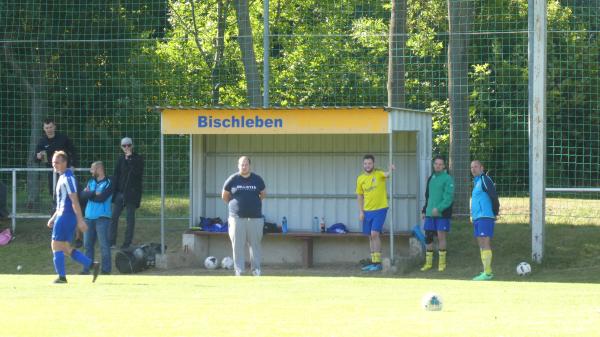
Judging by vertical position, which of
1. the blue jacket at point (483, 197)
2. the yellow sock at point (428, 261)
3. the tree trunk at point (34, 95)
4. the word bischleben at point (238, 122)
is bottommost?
the yellow sock at point (428, 261)

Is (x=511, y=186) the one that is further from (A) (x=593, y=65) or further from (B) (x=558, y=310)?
(B) (x=558, y=310)

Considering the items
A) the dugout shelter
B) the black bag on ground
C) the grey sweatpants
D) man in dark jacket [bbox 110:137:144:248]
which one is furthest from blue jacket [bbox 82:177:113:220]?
the grey sweatpants

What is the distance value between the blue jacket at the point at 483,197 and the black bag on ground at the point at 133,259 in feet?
17.8

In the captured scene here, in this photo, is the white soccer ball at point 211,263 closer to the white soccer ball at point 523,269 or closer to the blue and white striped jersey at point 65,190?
the blue and white striped jersey at point 65,190

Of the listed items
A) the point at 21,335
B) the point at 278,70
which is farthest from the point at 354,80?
the point at 21,335

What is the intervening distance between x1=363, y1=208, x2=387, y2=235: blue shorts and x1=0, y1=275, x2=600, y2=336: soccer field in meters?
2.60

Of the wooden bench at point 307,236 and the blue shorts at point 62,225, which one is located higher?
the blue shorts at point 62,225

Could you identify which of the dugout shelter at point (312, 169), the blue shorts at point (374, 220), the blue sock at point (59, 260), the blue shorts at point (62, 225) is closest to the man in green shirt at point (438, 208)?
the blue shorts at point (374, 220)

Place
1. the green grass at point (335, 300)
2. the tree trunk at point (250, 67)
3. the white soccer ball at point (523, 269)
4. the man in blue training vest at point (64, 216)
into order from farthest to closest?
the tree trunk at point (250, 67) < the white soccer ball at point (523, 269) < the man in blue training vest at point (64, 216) < the green grass at point (335, 300)

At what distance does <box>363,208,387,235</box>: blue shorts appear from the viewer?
17047mm

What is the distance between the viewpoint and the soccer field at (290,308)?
8922 millimetres

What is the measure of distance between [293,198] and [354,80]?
4322 millimetres

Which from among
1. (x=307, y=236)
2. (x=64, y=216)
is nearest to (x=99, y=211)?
(x=64, y=216)

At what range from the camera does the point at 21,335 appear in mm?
8672
